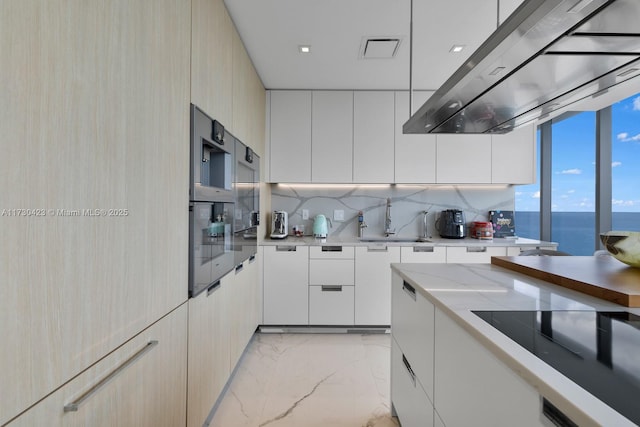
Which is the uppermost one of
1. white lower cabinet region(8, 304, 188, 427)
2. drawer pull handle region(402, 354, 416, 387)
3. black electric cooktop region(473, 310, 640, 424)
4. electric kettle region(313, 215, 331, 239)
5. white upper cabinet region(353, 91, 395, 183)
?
white upper cabinet region(353, 91, 395, 183)

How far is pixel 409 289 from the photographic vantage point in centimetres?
150

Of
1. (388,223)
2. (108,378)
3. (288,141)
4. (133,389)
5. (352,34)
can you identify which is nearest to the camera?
(108,378)

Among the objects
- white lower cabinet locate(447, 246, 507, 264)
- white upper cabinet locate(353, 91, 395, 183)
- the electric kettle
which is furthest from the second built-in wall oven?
white lower cabinet locate(447, 246, 507, 264)

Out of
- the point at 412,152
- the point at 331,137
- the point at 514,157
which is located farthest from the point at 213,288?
the point at 514,157

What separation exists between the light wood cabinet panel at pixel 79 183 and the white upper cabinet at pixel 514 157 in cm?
325

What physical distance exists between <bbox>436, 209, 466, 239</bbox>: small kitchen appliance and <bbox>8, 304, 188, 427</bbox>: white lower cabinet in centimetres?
287

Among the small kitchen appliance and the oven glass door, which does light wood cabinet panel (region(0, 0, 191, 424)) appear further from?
the small kitchen appliance

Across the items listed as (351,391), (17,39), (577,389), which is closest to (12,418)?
(17,39)

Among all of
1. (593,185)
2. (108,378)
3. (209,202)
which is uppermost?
(593,185)

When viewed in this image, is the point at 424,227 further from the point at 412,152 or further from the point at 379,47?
the point at 379,47

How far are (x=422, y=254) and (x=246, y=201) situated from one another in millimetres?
1756

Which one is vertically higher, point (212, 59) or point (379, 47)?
point (379, 47)

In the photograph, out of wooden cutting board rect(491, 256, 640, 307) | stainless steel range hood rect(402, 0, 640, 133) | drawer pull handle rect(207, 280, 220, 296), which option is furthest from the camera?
drawer pull handle rect(207, 280, 220, 296)

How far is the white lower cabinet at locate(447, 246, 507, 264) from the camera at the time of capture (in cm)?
304
